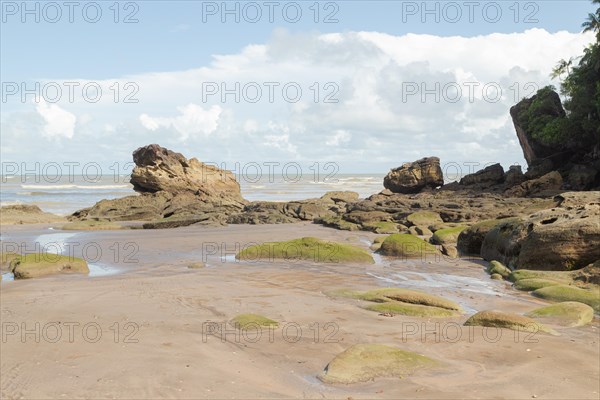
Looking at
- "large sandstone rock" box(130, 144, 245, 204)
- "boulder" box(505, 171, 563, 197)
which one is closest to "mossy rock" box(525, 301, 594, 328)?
"boulder" box(505, 171, 563, 197)

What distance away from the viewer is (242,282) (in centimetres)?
1287

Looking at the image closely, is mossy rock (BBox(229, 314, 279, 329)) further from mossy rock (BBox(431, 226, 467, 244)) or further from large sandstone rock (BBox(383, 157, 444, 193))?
large sandstone rock (BBox(383, 157, 444, 193))

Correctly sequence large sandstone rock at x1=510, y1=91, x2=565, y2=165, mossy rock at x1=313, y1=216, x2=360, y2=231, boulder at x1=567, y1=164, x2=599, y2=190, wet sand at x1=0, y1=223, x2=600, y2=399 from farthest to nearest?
large sandstone rock at x1=510, y1=91, x2=565, y2=165 → boulder at x1=567, y1=164, x2=599, y2=190 → mossy rock at x1=313, y1=216, x2=360, y2=231 → wet sand at x1=0, y1=223, x2=600, y2=399

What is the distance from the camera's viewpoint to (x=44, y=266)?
552 inches

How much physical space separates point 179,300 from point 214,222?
19.3 meters

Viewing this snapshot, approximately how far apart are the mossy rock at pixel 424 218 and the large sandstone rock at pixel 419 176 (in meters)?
16.6

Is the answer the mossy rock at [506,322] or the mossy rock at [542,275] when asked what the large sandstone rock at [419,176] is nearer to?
the mossy rock at [542,275]

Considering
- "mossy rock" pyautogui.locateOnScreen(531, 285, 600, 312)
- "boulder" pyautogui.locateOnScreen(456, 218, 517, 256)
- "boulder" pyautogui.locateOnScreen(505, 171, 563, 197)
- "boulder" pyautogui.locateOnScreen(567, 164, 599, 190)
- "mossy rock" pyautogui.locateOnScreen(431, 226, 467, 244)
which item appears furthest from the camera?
"boulder" pyautogui.locateOnScreen(567, 164, 599, 190)

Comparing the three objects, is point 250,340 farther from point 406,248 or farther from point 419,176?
point 419,176

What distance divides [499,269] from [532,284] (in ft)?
6.59

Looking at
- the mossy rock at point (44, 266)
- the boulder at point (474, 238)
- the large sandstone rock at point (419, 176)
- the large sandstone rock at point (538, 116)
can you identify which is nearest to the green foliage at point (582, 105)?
the large sandstone rock at point (538, 116)

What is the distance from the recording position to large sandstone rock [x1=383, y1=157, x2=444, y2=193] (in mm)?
42031

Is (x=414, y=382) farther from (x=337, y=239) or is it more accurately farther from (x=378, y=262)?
(x=337, y=239)

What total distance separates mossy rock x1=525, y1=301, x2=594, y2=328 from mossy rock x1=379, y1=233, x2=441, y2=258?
Answer: 7796 millimetres
